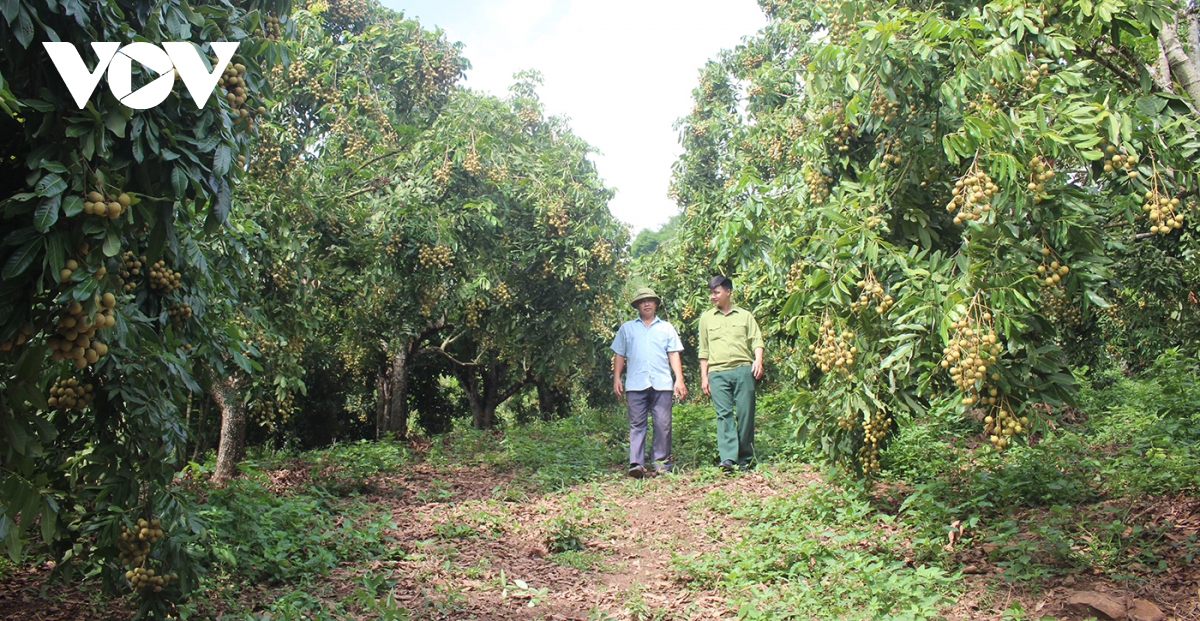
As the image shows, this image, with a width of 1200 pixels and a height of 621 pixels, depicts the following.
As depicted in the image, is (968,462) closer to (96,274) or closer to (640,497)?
(640,497)

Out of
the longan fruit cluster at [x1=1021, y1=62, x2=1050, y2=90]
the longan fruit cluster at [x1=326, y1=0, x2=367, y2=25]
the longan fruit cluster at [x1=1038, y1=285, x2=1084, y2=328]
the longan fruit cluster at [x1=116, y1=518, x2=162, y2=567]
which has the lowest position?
the longan fruit cluster at [x1=116, y1=518, x2=162, y2=567]

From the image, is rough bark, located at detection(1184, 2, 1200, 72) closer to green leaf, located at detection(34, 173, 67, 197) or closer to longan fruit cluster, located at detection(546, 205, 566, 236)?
green leaf, located at detection(34, 173, 67, 197)

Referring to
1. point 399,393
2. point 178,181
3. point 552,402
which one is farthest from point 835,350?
point 552,402

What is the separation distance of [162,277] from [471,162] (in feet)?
16.8

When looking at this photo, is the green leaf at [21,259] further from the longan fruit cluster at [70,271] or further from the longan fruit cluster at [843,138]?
the longan fruit cluster at [843,138]

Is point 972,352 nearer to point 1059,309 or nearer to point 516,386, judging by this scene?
point 1059,309

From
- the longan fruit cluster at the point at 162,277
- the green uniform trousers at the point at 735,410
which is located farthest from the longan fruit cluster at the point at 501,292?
the longan fruit cluster at the point at 162,277

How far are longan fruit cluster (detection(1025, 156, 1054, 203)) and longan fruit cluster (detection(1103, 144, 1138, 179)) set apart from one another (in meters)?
0.21

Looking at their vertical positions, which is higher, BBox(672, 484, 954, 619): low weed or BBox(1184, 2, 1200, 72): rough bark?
BBox(1184, 2, 1200, 72): rough bark

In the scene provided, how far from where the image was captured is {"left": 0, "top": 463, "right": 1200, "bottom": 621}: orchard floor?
361cm

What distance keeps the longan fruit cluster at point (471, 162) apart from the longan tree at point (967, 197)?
3.56 metres

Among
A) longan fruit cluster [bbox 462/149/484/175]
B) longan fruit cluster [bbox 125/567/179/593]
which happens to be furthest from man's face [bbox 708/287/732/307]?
longan fruit cluster [bbox 125/567/179/593]

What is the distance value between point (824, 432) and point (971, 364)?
193cm

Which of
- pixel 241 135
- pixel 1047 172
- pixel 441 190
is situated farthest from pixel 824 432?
pixel 441 190
